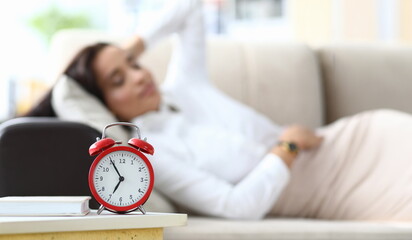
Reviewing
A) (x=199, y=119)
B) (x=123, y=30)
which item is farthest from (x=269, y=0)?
(x=199, y=119)

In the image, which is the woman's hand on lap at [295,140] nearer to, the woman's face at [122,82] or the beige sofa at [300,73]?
the beige sofa at [300,73]

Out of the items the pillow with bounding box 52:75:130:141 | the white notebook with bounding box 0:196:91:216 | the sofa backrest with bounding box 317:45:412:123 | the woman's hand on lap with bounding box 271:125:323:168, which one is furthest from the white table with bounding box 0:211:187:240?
the sofa backrest with bounding box 317:45:412:123

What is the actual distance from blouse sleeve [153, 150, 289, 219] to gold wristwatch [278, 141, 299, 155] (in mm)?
77

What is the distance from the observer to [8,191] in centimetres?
132

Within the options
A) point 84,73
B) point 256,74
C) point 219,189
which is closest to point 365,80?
point 256,74

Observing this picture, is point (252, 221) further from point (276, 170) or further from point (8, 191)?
point (8, 191)

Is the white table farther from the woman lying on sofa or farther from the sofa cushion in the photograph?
the woman lying on sofa

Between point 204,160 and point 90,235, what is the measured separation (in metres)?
0.99

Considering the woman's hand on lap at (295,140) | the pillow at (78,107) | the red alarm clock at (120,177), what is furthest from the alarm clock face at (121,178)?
the woman's hand on lap at (295,140)

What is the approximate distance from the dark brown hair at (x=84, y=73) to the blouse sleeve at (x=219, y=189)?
328mm

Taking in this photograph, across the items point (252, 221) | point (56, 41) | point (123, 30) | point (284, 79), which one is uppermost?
point (56, 41)

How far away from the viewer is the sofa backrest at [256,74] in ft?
7.05

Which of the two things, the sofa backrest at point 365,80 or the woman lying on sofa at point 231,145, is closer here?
the woman lying on sofa at point 231,145

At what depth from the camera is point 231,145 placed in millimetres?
1845
